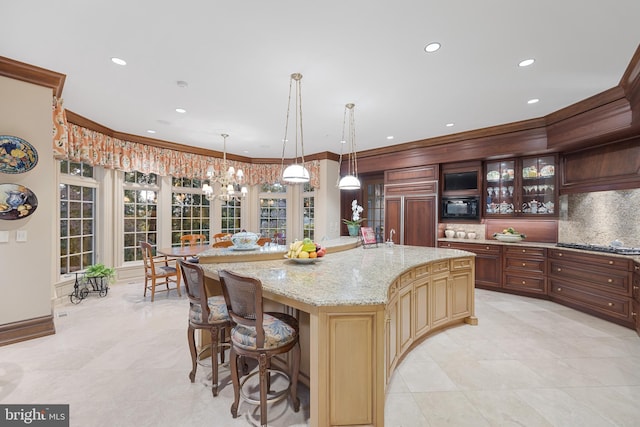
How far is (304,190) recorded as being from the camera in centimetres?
721

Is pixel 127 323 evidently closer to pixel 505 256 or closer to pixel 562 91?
pixel 505 256

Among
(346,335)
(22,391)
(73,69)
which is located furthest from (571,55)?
(22,391)

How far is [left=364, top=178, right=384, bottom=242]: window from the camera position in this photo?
6602 millimetres

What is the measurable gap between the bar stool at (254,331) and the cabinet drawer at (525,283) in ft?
14.0

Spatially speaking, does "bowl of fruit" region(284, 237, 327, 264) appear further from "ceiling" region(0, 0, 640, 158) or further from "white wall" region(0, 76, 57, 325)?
"white wall" region(0, 76, 57, 325)

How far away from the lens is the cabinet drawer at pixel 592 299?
10.8ft

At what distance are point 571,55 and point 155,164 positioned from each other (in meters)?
6.29

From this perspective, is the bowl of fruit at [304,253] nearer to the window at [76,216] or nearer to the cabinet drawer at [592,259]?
the cabinet drawer at [592,259]

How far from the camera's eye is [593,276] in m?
3.62

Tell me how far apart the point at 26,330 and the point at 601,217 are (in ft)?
24.7

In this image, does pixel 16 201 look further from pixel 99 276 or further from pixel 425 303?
pixel 425 303

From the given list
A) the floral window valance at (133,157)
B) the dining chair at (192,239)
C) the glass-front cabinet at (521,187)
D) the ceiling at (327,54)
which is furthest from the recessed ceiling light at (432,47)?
the dining chair at (192,239)

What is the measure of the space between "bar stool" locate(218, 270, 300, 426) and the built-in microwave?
14.6 ft

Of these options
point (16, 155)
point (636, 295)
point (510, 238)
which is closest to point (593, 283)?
point (636, 295)
